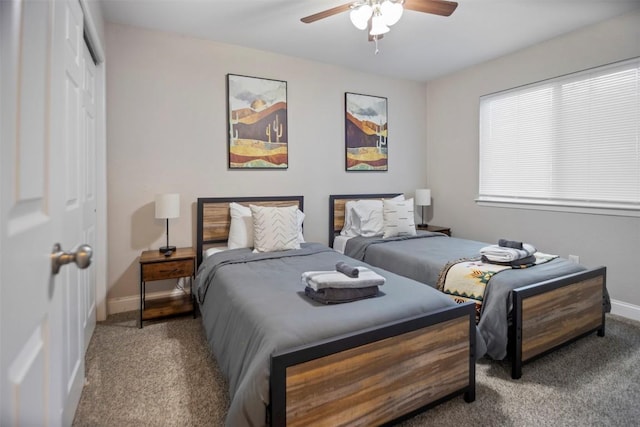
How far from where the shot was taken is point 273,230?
308cm

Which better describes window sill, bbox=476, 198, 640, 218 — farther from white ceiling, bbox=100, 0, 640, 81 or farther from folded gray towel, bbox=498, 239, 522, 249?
white ceiling, bbox=100, 0, 640, 81

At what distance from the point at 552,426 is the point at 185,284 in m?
3.07

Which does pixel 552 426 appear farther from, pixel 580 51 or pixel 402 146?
pixel 402 146

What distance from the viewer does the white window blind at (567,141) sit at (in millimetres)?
3018

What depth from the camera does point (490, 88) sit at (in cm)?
404

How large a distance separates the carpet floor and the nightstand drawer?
0.48 meters

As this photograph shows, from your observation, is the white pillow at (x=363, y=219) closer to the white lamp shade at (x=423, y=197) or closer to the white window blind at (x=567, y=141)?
the white lamp shade at (x=423, y=197)

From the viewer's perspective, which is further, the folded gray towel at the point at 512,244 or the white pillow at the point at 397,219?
the white pillow at the point at 397,219

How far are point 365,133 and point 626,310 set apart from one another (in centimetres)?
315

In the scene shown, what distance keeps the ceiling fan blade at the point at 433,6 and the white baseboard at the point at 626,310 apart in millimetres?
2956

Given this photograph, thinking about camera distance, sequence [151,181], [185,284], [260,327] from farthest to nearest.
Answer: [185,284]
[151,181]
[260,327]

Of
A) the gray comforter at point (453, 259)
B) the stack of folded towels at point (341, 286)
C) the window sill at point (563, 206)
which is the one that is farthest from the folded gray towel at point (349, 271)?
the window sill at point (563, 206)

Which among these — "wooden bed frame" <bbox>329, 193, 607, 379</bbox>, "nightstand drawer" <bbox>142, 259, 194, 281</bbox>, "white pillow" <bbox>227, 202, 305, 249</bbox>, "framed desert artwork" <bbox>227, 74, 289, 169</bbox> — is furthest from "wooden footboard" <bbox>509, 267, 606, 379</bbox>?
"framed desert artwork" <bbox>227, 74, 289, 169</bbox>

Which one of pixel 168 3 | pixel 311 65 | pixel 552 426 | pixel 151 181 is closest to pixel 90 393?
pixel 151 181
